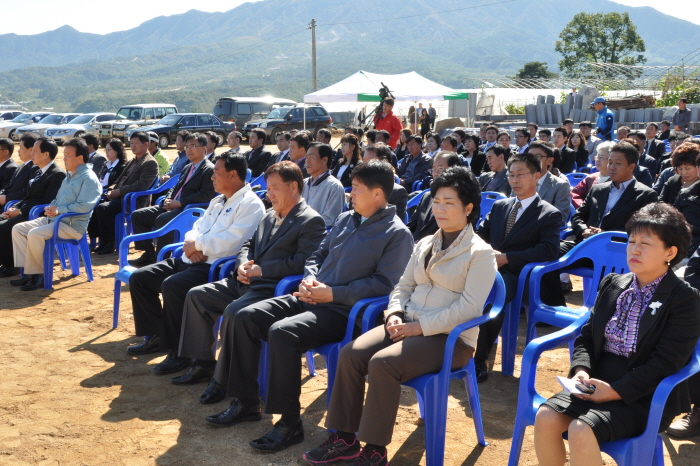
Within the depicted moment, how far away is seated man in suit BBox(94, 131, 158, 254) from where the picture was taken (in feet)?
24.6

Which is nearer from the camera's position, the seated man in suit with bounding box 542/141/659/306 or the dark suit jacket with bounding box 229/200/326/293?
the dark suit jacket with bounding box 229/200/326/293

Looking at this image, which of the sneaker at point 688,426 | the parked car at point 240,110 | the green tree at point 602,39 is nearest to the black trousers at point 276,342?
the sneaker at point 688,426

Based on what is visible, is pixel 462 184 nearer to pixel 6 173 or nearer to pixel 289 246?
pixel 289 246

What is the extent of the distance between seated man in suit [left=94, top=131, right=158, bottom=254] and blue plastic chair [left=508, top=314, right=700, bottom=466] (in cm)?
582

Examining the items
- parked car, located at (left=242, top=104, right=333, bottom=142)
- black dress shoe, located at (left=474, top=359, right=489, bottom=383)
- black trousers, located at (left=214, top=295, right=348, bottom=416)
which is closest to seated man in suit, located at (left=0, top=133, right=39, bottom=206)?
black trousers, located at (left=214, top=295, right=348, bottom=416)

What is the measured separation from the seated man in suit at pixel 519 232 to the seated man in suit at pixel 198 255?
5.45 feet

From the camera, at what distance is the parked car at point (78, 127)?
24.7 m

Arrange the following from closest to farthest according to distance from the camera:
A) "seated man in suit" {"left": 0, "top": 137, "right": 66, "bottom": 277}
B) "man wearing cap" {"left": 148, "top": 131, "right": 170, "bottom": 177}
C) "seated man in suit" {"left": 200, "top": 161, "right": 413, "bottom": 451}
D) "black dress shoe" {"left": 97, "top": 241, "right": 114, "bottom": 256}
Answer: "seated man in suit" {"left": 200, "top": 161, "right": 413, "bottom": 451}, "seated man in suit" {"left": 0, "top": 137, "right": 66, "bottom": 277}, "black dress shoe" {"left": 97, "top": 241, "right": 114, "bottom": 256}, "man wearing cap" {"left": 148, "top": 131, "right": 170, "bottom": 177}

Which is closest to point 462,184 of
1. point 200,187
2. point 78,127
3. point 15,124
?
point 200,187

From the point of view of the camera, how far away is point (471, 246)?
3.09m

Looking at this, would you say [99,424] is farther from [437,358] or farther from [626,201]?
[626,201]

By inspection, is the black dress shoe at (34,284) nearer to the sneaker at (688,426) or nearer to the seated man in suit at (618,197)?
the seated man in suit at (618,197)

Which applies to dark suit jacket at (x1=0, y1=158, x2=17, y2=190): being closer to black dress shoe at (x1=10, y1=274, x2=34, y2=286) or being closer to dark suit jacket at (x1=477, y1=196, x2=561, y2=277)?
black dress shoe at (x1=10, y1=274, x2=34, y2=286)

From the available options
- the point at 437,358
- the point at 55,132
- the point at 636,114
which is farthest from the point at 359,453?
the point at 55,132
